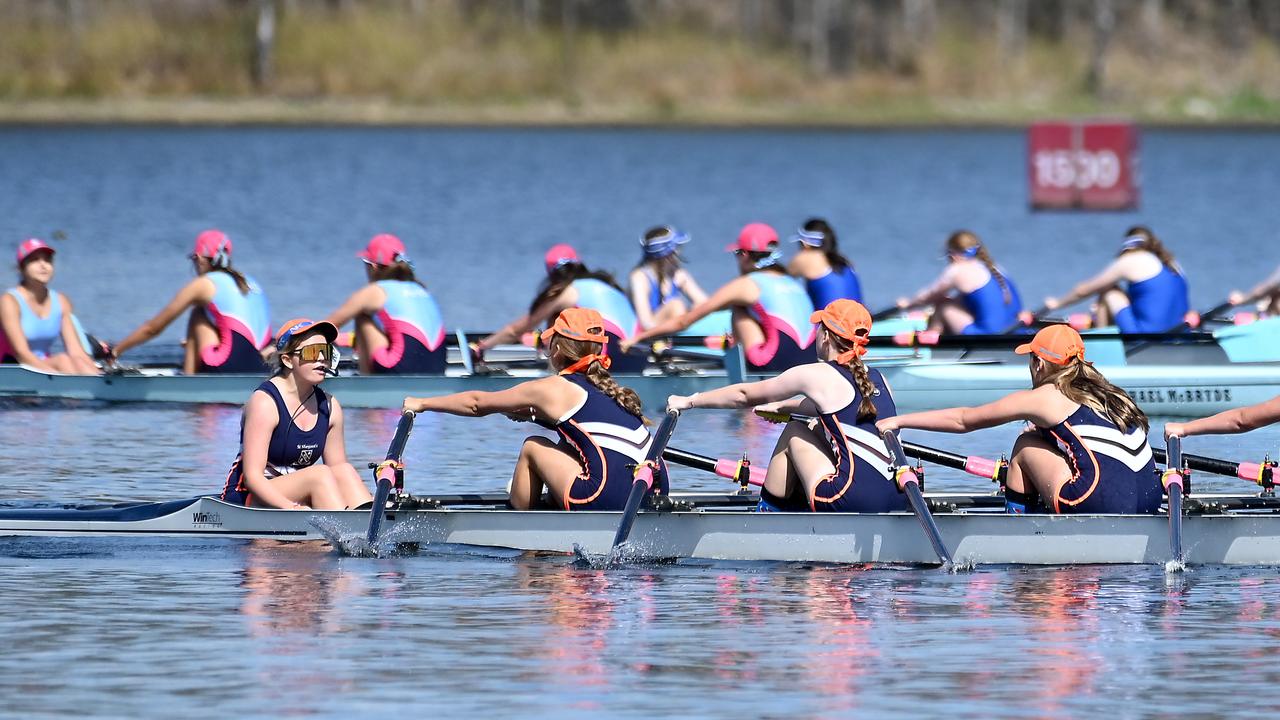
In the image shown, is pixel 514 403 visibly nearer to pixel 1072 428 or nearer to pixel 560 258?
pixel 1072 428

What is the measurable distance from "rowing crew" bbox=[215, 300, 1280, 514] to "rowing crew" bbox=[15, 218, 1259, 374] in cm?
596

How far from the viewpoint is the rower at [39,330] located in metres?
21.5

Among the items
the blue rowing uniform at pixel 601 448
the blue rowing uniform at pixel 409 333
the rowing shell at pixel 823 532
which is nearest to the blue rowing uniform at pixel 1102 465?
the rowing shell at pixel 823 532

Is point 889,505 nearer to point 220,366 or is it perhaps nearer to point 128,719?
point 128,719

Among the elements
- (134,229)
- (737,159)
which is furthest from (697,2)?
(134,229)

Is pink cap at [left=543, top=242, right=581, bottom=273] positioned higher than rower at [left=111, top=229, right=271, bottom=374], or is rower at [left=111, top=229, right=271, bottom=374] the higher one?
pink cap at [left=543, top=242, right=581, bottom=273]

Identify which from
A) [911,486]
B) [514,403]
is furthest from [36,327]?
[911,486]

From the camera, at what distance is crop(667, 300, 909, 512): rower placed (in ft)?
43.9

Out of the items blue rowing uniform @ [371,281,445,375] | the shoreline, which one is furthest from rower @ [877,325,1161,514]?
the shoreline

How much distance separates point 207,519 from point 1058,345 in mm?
5164

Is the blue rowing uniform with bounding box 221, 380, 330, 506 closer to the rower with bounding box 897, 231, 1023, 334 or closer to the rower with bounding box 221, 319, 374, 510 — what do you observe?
the rower with bounding box 221, 319, 374, 510

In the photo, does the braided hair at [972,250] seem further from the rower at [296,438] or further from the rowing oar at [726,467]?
the rower at [296,438]

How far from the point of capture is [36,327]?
21.7 metres

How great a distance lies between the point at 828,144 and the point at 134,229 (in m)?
49.9
